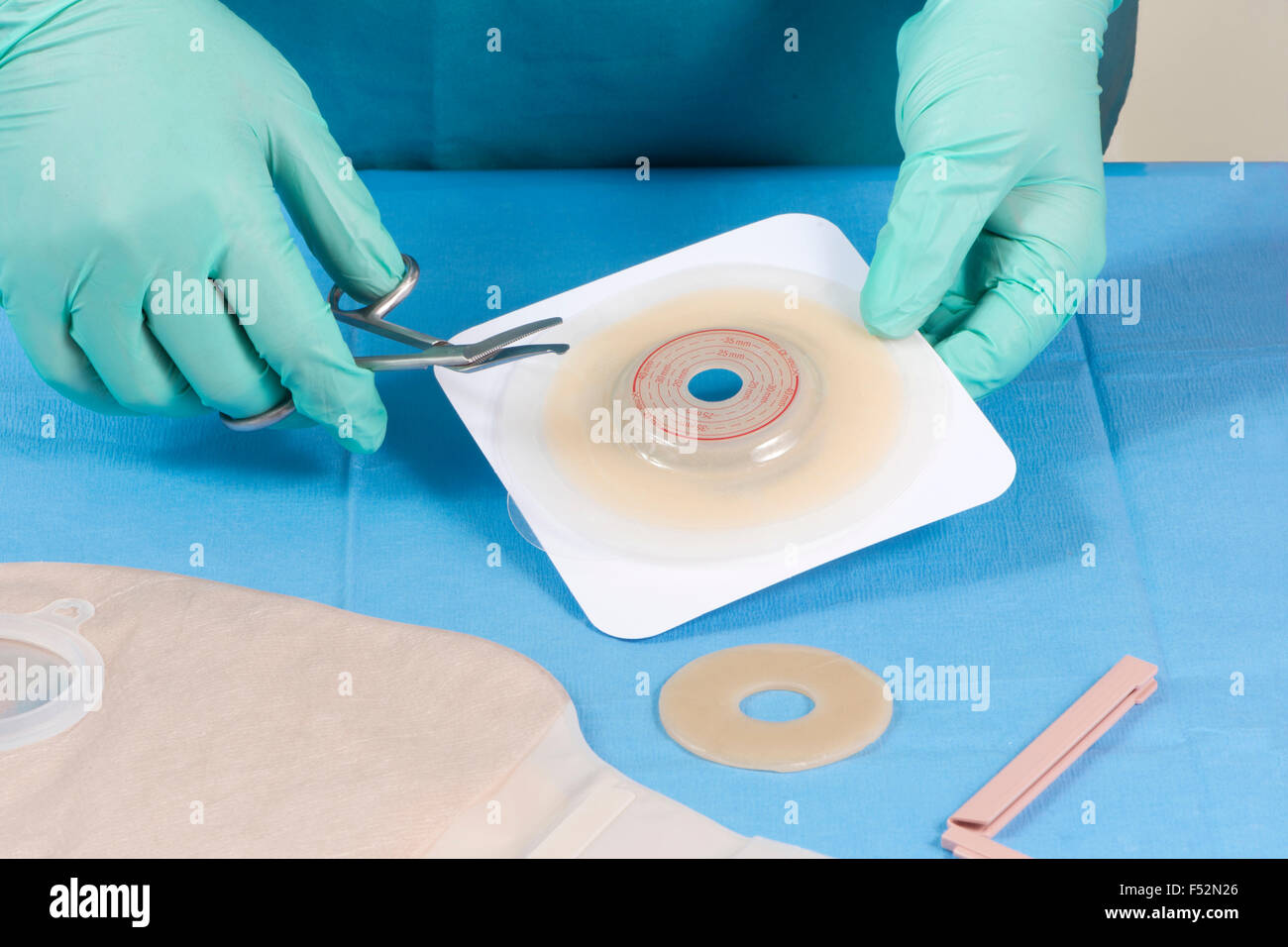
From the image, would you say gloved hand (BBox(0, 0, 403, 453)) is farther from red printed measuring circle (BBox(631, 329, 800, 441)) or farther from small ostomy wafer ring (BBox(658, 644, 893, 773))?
small ostomy wafer ring (BBox(658, 644, 893, 773))

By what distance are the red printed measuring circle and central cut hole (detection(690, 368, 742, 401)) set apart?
0.09 feet

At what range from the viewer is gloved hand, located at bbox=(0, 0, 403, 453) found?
2.86 feet

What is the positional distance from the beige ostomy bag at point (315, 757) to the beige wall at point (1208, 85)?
2005mm

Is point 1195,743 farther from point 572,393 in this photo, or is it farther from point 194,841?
point 194,841

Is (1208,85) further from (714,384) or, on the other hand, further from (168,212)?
(168,212)

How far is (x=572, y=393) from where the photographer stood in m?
1.02

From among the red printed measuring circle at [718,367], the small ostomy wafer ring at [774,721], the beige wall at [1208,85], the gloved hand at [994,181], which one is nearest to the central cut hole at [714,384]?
the red printed measuring circle at [718,367]

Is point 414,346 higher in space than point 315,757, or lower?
higher

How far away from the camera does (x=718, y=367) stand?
1.03m

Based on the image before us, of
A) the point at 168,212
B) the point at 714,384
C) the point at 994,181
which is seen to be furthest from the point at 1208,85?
the point at 168,212

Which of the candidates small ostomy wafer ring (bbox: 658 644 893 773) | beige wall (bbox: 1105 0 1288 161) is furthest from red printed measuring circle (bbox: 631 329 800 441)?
beige wall (bbox: 1105 0 1288 161)

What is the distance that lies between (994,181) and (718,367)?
0.93 feet

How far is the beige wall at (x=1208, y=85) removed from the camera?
242cm

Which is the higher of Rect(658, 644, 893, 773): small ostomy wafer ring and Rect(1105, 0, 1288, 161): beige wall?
Rect(1105, 0, 1288, 161): beige wall
